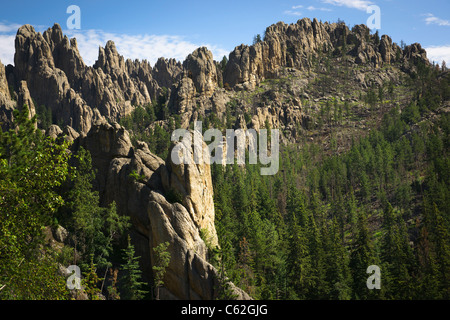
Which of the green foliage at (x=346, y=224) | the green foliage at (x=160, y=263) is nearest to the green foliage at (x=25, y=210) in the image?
the green foliage at (x=160, y=263)

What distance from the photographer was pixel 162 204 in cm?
4506

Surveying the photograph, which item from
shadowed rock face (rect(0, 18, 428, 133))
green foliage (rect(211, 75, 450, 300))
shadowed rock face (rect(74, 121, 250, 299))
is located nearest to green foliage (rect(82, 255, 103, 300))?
shadowed rock face (rect(74, 121, 250, 299))

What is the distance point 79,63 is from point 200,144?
155 m

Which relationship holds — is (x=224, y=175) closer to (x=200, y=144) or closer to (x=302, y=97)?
(x=200, y=144)

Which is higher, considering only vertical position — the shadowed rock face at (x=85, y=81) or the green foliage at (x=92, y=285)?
the shadowed rock face at (x=85, y=81)

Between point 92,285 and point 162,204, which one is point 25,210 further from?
point 162,204

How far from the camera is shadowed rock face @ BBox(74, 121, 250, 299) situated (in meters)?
41.2

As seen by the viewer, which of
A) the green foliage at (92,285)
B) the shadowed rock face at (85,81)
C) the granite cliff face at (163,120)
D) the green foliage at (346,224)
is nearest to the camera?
the green foliage at (92,285)

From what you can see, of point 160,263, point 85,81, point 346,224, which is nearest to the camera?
point 160,263

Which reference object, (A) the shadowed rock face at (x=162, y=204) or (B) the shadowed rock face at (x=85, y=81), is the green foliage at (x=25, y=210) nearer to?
(A) the shadowed rock face at (x=162, y=204)

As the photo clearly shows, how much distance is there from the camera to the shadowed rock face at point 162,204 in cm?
4125

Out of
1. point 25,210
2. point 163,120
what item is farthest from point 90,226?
point 163,120
